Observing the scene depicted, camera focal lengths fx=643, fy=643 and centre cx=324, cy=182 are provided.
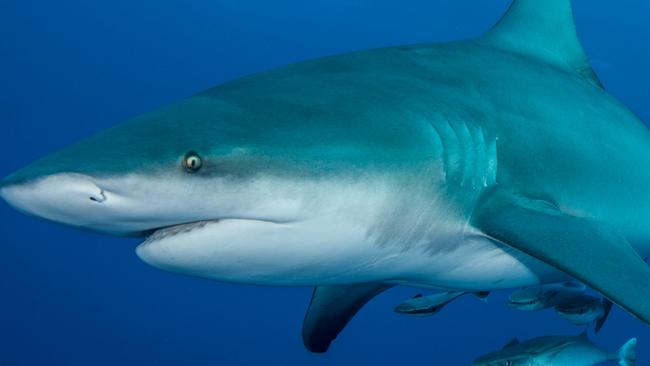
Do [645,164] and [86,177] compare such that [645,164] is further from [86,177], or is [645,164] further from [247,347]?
[247,347]

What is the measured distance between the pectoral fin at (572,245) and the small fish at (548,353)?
1900mm

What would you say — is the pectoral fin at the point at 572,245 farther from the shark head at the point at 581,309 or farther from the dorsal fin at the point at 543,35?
the shark head at the point at 581,309

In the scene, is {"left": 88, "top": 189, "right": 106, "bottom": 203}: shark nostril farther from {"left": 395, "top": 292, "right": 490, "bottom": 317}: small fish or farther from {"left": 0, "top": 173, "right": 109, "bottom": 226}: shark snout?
{"left": 395, "top": 292, "right": 490, "bottom": 317}: small fish

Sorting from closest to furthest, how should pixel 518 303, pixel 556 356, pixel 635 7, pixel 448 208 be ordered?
pixel 448 208 → pixel 556 356 → pixel 518 303 → pixel 635 7

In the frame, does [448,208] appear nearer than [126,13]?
Yes

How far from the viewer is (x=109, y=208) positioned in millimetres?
1683

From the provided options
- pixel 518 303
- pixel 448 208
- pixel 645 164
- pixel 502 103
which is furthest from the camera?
pixel 518 303

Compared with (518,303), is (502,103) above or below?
above

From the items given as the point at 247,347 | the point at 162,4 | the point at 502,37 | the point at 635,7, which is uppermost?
the point at 162,4

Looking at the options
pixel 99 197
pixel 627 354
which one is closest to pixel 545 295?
pixel 627 354

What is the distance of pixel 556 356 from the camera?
4336mm

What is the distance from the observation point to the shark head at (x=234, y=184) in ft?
5.50

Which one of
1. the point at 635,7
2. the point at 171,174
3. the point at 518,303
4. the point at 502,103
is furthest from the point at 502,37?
the point at 635,7

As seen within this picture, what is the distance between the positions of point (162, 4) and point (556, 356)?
123ft
